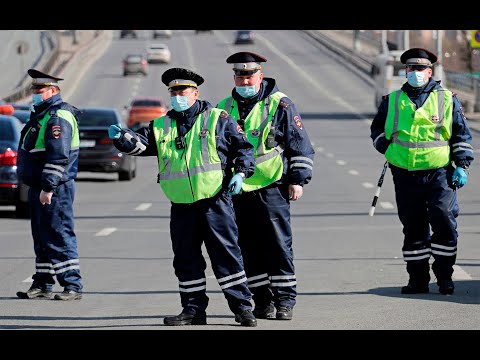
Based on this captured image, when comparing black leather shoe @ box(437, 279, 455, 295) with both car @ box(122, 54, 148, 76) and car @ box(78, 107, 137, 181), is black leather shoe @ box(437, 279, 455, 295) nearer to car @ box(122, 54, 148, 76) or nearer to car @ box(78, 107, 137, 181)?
car @ box(78, 107, 137, 181)

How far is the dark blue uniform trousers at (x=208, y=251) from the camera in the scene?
10.9 m

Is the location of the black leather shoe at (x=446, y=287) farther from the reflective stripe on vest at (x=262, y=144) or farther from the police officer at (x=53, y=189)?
the police officer at (x=53, y=189)

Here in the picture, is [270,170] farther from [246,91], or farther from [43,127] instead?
[43,127]

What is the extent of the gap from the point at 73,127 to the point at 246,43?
342ft

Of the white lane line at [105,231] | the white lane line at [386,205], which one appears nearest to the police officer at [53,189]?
the white lane line at [105,231]

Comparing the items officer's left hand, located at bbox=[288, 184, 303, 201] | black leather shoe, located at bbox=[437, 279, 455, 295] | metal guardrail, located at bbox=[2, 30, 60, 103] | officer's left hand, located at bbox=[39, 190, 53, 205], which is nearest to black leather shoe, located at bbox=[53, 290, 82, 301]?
officer's left hand, located at bbox=[39, 190, 53, 205]

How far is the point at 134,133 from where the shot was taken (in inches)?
430

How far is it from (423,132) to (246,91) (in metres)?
2.04

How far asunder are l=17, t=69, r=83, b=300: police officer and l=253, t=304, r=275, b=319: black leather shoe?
1.87 m

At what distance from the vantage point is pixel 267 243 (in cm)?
1148

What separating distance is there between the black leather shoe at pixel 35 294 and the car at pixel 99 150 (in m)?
17.0

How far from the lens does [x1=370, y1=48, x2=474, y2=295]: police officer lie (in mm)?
12719

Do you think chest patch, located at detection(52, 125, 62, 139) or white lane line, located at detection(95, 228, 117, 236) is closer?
chest patch, located at detection(52, 125, 62, 139)

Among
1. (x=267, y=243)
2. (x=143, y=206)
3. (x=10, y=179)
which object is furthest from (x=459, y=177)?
(x=143, y=206)
